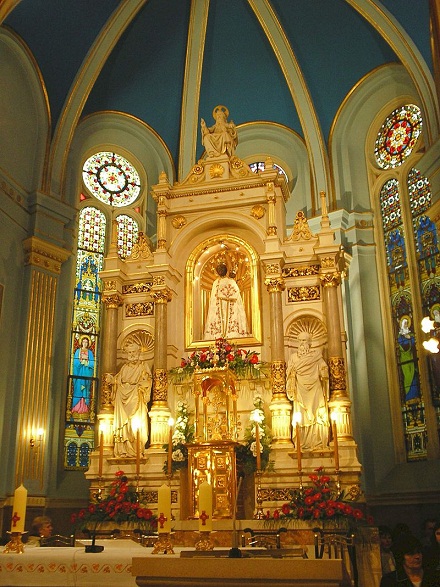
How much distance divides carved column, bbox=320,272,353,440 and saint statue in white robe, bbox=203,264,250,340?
1732 mm

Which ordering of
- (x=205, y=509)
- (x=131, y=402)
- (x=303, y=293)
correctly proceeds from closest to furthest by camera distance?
(x=205, y=509)
(x=131, y=402)
(x=303, y=293)

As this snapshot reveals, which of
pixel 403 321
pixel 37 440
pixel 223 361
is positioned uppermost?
pixel 403 321

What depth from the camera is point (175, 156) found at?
18188 millimetres

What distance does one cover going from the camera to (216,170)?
1442 cm

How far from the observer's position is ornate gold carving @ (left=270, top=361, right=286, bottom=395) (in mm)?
12148

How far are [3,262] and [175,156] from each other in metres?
6.11

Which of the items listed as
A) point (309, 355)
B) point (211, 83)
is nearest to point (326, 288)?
point (309, 355)

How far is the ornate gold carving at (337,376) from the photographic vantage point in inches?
471

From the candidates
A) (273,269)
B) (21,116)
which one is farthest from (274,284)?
(21,116)

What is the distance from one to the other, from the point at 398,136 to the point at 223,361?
26.4ft

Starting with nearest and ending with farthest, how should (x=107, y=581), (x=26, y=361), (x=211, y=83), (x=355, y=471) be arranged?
(x=107, y=581), (x=355, y=471), (x=26, y=361), (x=211, y=83)

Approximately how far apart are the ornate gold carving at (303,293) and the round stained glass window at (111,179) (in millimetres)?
6535

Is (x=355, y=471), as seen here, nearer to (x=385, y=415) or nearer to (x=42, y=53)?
(x=385, y=415)

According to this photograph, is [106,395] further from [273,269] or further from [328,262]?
[328,262]
